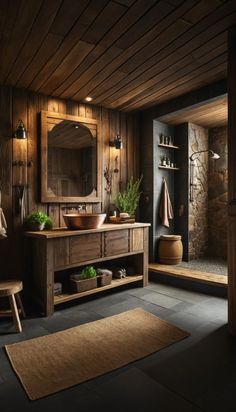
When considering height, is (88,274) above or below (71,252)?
below

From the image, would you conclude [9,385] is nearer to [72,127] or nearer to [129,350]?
[129,350]

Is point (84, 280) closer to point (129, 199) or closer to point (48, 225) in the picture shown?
point (48, 225)

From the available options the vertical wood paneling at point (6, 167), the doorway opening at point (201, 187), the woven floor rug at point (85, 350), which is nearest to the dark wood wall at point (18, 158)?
the vertical wood paneling at point (6, 167)

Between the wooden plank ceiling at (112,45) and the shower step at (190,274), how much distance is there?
2.49m

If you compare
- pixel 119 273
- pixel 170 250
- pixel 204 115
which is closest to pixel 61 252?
pixel 119 273

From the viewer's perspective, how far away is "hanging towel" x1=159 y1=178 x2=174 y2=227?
4543 mm

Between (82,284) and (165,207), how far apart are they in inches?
77.1

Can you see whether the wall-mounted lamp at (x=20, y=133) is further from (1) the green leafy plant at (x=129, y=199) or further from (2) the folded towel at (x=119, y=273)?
(2) the folded towel at (x=119, y=273)

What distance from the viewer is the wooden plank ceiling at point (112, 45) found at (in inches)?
80.4

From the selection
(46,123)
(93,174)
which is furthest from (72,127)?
(93,174)

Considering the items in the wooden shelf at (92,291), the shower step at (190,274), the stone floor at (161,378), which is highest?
the shower step at (190,274)

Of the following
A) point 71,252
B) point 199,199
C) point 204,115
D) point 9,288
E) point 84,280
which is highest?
point 204,115

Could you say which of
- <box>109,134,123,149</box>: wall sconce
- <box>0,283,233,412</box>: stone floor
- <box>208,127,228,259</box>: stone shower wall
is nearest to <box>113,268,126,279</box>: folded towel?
<box>0,283,233,412</box>: stone floor

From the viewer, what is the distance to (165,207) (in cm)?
453
